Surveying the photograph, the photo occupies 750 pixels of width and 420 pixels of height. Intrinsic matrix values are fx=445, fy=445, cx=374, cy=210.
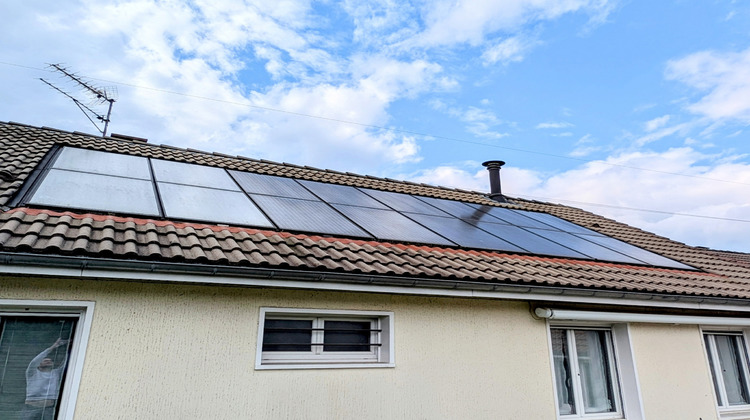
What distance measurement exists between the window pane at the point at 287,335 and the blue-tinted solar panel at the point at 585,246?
5.01 m

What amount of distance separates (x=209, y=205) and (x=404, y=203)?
3.77 metres

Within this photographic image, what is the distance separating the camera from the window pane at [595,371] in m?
6.07

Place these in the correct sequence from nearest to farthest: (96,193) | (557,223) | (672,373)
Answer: (96,193), (672,373), (557,223)

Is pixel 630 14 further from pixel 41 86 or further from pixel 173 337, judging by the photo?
pixel 41 86

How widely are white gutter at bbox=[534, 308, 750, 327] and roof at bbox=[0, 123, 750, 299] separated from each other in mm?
421

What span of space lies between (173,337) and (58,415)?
0.94m

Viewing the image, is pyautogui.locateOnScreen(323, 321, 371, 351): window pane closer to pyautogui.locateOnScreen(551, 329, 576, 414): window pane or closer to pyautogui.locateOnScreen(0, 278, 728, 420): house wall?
pyautogui.locateOnScreen(0, 278, 728, 420): house wall

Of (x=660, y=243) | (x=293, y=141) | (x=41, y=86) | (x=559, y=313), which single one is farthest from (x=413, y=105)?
(x=41, y=86)

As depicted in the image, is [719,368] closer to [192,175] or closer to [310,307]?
[310,307]

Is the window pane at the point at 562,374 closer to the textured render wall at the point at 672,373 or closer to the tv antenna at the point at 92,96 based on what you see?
the textured render wall at the point at 672,373

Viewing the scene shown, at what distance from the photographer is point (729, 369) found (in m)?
7.22

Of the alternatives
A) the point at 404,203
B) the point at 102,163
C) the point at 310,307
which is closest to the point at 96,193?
the point at 102,163

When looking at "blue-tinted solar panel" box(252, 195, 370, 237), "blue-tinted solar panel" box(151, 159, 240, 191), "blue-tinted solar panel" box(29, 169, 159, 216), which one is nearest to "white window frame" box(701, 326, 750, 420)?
"blue-tinted solar panel" box(252, 195, 370, 237)

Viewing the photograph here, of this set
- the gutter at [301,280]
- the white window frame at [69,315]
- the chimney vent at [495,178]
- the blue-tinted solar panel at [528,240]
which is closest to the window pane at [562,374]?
the gutter at [301,280]
